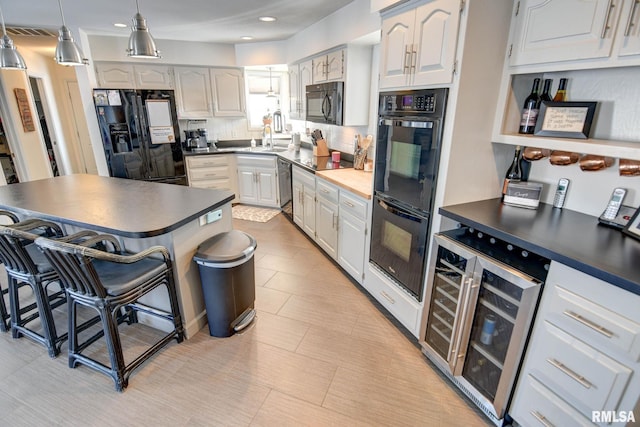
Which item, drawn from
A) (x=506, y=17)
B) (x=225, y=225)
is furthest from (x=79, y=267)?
(x=506, y=17)

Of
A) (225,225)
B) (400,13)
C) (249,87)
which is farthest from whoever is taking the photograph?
(249,87)

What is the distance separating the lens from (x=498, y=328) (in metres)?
1.62

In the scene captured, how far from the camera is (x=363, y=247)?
2.66 meters

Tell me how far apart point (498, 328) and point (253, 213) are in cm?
387

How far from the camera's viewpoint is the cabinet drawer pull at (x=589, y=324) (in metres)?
1.15

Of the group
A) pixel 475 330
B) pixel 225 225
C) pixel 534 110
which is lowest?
pixel 475 330

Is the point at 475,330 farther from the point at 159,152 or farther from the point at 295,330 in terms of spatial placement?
the point at 159,152

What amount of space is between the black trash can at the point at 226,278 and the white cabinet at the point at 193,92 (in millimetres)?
3413

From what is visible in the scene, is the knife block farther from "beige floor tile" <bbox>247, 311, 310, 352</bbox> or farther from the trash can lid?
"beige floor tile" <bbox>247, 311, 310, 352</bbox>

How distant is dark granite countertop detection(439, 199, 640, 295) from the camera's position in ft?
3.78

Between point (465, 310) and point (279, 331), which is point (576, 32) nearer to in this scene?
point (465, 310)

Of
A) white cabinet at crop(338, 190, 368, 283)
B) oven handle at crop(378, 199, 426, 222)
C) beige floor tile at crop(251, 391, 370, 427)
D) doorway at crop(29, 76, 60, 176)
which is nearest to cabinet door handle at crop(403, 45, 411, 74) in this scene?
oven handle at crop(378, 199, 426, 222)

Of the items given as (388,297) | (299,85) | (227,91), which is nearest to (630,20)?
(388,297)

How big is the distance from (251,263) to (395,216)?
3.70ft
